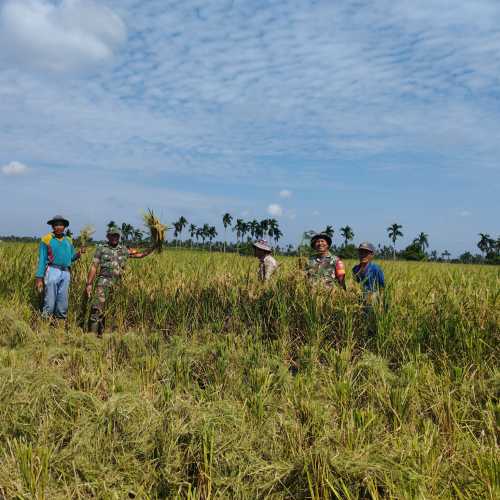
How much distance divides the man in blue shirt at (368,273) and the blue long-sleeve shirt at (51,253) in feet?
13.1

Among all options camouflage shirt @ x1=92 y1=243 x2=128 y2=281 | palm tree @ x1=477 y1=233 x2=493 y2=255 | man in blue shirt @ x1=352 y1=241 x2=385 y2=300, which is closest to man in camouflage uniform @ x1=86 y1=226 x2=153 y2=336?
camouflage shirt @ x1=92 y1=243 x2=128 y2=281

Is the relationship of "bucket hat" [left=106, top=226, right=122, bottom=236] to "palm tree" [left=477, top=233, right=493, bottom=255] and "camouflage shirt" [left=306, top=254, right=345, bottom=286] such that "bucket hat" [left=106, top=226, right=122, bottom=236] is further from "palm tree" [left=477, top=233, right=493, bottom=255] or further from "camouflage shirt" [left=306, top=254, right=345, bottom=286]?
"palm tree" [left=477, top=233, right=493, bottom=255]

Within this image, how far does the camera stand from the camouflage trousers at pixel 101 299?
245 inches

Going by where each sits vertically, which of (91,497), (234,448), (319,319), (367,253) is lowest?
(91,497)

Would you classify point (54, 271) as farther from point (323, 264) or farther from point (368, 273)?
point (368, 273)

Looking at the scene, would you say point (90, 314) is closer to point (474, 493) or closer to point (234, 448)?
point (234, 448)

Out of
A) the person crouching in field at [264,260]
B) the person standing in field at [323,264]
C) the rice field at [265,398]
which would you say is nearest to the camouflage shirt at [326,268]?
the person standing in field at [323,264]

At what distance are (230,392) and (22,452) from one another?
156 cm

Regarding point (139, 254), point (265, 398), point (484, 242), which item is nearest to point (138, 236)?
point (139, 254)

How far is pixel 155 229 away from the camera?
6.71m

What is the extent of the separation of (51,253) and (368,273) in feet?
14.1

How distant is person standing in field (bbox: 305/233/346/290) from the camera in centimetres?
535

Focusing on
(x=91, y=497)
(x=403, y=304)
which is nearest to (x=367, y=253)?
(x=403, y=304)

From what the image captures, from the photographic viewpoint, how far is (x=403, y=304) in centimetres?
471
